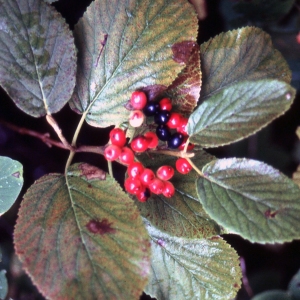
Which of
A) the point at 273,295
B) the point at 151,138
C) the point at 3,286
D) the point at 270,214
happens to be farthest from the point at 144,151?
the point at 273,295

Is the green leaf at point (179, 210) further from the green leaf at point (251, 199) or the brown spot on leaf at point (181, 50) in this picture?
the brown spot on leaf at point (181, 50)

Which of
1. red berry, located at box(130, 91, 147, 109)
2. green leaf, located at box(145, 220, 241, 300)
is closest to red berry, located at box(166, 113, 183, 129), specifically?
red berry, located at box(130, 91, 147, 109)

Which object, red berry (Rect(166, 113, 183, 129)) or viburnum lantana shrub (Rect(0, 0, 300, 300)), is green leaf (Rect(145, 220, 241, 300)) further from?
red berry (Rect(166, 113, 183, 129))

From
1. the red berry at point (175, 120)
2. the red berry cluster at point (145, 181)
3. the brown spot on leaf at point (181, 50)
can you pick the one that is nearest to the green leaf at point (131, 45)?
the brown spot on leaf at point (181, 50)

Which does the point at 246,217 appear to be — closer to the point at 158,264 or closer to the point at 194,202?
the point at 194,202

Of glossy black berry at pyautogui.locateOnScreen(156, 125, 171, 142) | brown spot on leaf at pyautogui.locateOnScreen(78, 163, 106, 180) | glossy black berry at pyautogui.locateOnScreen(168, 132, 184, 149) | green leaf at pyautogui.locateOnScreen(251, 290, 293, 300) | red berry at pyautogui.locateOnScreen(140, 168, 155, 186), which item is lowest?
green leaf at pyautogui.locateOnScreen(251, 290, 293, 300)

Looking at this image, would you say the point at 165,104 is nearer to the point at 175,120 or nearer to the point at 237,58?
the point at 175,120
